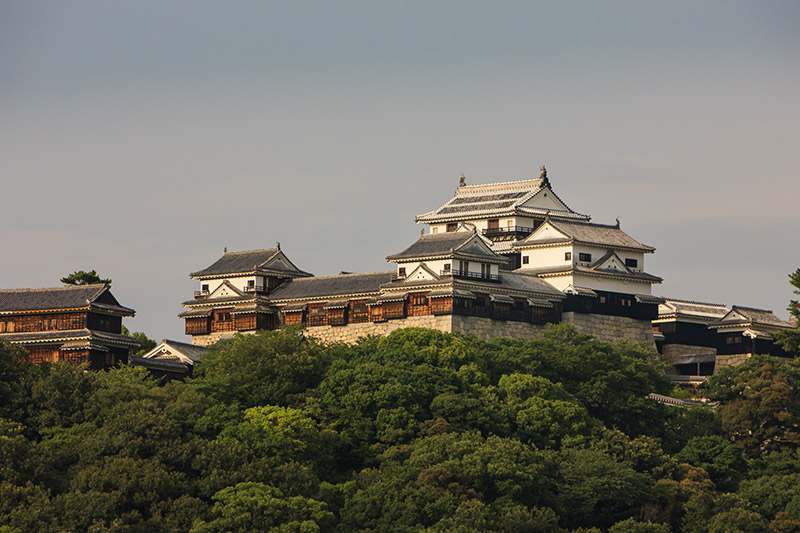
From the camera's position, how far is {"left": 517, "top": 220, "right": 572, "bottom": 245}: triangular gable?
229 feet

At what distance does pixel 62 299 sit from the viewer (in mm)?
60000

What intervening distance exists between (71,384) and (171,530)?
7650 mm

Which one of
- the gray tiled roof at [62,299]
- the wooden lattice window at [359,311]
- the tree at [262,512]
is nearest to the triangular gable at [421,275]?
the wooden lattice window at [359,311]

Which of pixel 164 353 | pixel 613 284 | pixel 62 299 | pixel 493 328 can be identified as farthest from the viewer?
pixel 613 284

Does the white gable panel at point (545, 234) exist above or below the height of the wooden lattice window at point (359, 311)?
above

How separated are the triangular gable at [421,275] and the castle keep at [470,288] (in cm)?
4

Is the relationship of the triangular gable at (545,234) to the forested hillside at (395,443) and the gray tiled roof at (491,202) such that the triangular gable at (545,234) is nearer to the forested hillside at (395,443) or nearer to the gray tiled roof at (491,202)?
the gray tiled roof at (491,202)

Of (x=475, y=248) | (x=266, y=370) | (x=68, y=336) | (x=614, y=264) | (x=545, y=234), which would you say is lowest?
(x=266, y=370)

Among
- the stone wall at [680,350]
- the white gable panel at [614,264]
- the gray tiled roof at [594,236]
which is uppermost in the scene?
the gray tiled roof at [594,236]

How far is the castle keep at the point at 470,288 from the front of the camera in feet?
216

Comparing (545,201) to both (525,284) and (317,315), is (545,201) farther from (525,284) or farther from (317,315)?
(317,315)

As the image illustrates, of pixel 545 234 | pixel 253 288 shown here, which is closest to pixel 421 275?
pixel 545 234

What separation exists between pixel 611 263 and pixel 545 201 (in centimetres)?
641

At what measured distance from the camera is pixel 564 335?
65250mm
